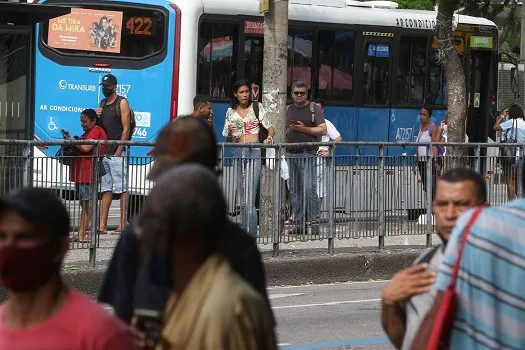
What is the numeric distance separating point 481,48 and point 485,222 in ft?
68.8

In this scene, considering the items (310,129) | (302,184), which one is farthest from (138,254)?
(310,129)

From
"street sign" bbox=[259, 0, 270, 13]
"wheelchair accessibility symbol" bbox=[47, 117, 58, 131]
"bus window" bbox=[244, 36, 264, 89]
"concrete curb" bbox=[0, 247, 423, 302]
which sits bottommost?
"concrete curb" bbox=[0, 247, 423, 302]

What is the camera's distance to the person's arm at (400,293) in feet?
13.2

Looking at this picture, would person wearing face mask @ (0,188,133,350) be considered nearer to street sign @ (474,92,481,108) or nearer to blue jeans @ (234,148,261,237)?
blue jeans @ (234,148,261,237)

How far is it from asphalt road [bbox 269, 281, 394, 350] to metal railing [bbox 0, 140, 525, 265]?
68 centimetres

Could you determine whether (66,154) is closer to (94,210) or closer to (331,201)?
(94,210)

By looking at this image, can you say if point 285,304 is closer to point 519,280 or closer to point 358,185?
point 358,185

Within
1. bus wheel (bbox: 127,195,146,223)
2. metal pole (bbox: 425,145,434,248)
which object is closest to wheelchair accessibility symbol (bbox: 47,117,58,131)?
metal pole (bbox: 425,145,434,248)

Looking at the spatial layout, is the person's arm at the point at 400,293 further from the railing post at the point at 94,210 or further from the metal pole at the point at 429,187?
the metal pole at the point at 429,187

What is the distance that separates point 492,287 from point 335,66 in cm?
1807

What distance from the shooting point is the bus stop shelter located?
13.4 m

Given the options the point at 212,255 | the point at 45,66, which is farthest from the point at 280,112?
the point at 212,255

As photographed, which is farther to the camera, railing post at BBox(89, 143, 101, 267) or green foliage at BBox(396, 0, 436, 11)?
green foliage at BBox(396, 0, 436, 11)

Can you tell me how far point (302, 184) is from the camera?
44.2 ft
